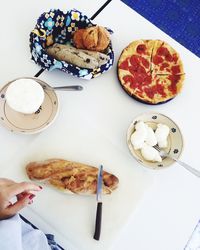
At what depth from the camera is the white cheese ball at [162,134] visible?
0.85 metres

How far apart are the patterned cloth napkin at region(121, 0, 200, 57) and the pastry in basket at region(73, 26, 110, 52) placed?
617mm

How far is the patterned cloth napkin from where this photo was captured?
4.76 ft

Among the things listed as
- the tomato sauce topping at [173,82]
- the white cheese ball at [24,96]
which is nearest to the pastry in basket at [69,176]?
the white cheese ball at [24,96]

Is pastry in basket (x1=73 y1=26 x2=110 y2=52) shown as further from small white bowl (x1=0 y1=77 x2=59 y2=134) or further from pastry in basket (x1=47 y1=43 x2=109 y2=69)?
small white bowl (x1=0 y1=77 x2=59 y2=134)

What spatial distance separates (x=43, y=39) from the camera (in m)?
0.88

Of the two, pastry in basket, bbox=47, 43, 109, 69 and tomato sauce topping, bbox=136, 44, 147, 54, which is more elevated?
tomato sauce topping, bbox=136, 44, 147, 54

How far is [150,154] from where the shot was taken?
83cm

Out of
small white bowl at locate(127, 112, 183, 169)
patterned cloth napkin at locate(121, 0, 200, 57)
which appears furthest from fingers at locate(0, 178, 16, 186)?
patterned cloth napkin at locate(121, 0, 200, 57)

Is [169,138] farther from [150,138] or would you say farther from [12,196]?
[12,196]

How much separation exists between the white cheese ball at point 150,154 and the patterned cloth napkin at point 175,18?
28.3 inches

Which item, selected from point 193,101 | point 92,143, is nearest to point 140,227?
point 92,143

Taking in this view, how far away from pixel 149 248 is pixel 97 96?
1.10ft

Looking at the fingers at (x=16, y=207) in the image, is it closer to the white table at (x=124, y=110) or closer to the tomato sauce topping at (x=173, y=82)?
the white table at (x=124, y=110)

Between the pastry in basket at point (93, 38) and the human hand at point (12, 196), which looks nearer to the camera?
the human hand at point (12, 196)
